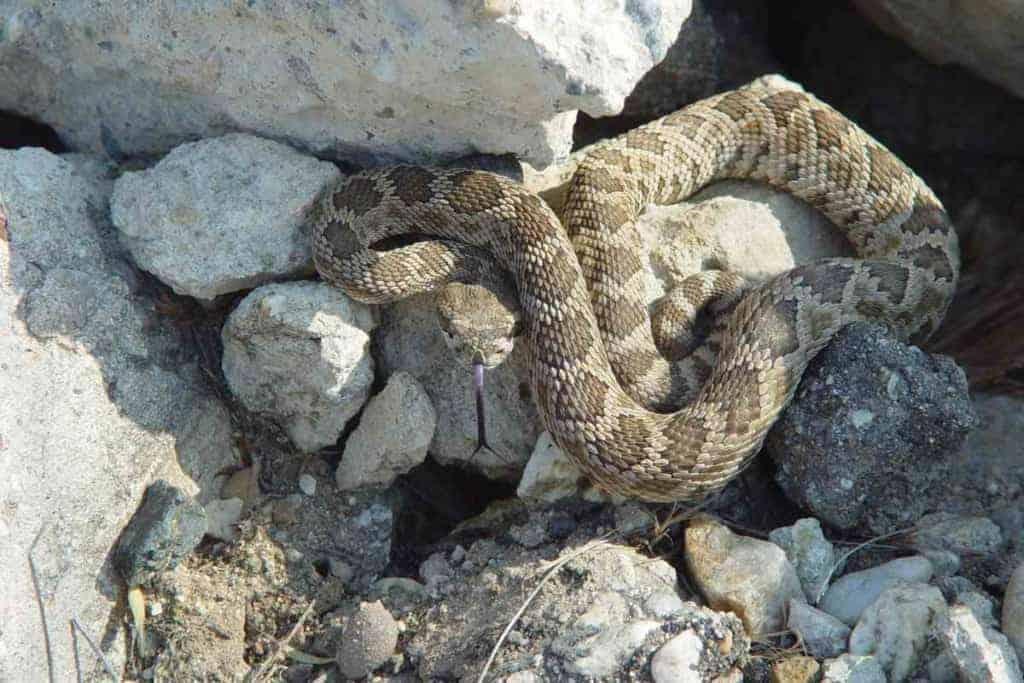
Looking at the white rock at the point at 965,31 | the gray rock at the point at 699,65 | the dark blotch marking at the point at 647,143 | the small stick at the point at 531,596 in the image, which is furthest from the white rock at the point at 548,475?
the white rock at the point at 965,31

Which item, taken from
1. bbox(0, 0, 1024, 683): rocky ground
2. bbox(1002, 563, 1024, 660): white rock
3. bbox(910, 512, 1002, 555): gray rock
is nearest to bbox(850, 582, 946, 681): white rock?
bbox(0, 0, 1024, 683): rocky ground

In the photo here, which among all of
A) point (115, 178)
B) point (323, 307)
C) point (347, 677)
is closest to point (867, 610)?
point (347, 677)

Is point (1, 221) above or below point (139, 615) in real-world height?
above

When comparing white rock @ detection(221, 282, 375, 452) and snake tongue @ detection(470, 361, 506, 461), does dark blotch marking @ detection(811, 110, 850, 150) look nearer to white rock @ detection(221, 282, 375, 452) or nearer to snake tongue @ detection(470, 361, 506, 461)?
snake tongue @ detection(470, 361, 506, 461)

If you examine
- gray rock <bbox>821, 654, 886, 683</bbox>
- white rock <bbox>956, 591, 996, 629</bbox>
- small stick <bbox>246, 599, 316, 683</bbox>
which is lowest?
small stick <bbox>246, 599, 316, 683</bbox>

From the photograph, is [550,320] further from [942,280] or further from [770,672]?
[942,280]

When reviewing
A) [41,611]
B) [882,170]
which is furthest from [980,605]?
[41,611]
